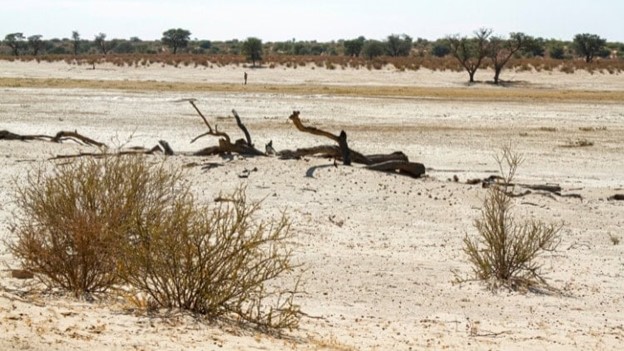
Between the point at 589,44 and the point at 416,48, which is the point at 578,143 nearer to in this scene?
the point at 589,44

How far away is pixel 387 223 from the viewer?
676 inches

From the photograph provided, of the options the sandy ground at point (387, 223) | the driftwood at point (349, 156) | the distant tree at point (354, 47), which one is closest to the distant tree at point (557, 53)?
the distant tree at point (354, 47)

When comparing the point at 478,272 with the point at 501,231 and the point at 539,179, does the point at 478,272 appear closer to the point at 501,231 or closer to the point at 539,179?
the point at 501,231

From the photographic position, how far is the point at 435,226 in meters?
17.0

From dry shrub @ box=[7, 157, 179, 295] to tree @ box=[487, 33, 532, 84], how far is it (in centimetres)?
5270

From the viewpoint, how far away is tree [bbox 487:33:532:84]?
210ft

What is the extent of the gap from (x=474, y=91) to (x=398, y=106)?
13.9 meters

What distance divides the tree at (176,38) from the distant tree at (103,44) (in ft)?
23.1

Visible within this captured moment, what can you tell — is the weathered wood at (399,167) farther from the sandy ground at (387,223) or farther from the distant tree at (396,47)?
the distant tree at (396,47)

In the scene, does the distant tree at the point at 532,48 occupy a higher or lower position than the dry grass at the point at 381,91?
higher

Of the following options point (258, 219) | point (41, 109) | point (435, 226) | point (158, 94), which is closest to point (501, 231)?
point (435, 226)

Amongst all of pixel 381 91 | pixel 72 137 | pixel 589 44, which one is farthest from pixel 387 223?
pixel 589 44

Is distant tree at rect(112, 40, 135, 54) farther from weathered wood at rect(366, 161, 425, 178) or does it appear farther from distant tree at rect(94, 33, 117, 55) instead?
weathered wood at rect(366, 161, 425, 178)

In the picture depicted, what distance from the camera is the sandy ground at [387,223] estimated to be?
9008mm
